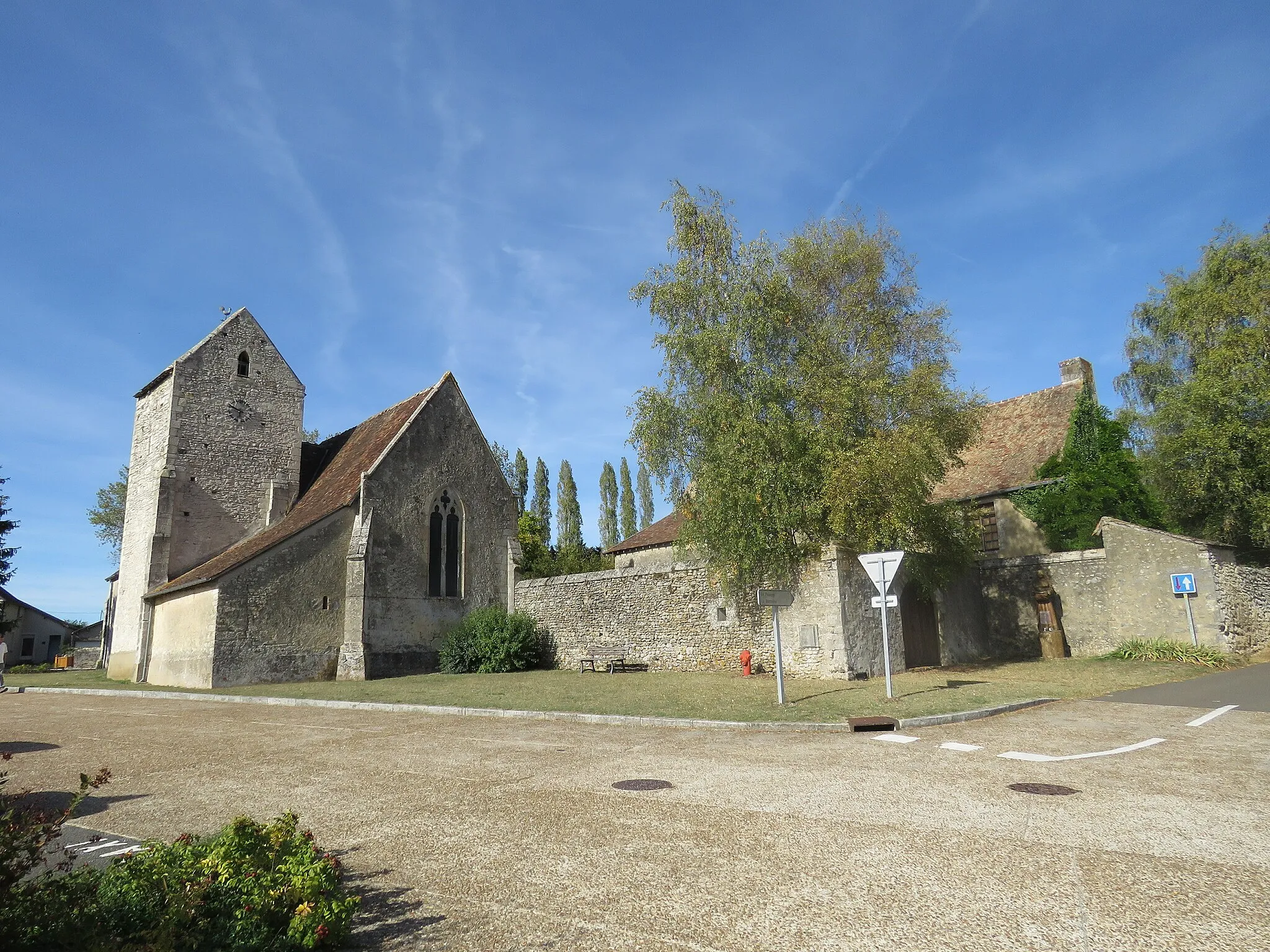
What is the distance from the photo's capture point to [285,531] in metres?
23.4

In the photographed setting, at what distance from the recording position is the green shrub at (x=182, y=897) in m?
3.07

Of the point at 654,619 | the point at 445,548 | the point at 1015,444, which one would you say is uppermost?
the point at 1015,444

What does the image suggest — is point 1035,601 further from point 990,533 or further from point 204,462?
point 204,462

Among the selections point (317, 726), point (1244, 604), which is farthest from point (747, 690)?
point (1244, 604)

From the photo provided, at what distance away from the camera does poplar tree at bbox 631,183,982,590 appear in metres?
17.2

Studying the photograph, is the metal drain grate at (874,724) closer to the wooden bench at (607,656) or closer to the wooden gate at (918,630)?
the wooden gate at (918,630)

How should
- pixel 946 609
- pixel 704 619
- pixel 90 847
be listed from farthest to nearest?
pixel 946 609
pixel 704 619
pixel 90 847

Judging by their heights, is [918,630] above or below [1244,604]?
below

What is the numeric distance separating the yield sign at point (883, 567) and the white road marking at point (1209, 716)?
4499 mm

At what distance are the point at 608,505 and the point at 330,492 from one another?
50.8m

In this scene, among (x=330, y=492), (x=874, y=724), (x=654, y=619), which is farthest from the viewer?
(x=330, y=492)

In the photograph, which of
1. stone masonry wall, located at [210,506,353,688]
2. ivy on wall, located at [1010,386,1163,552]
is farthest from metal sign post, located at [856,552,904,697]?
stone masonry wall, located at [210,506,353,688]

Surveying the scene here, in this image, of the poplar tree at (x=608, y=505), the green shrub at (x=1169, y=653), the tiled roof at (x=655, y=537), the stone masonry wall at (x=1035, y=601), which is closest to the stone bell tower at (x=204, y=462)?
the tiled roof at (x=655, y=537)

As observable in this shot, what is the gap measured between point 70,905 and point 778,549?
15.7 m
